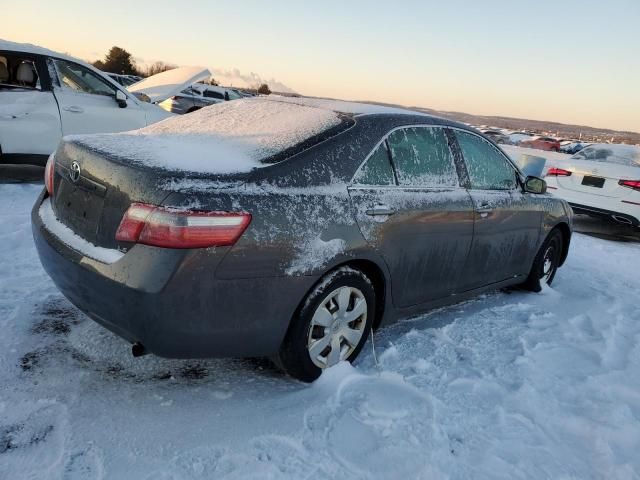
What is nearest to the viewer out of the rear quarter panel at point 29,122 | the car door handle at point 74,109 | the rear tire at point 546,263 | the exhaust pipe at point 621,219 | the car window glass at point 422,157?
the car window glass at point 422,157

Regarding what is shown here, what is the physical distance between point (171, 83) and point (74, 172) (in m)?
8.37

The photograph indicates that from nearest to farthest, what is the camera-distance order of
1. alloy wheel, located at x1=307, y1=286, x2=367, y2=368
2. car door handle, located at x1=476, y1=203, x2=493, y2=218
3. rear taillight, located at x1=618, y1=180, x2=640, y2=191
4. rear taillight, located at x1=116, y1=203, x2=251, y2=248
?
1. rear taillight, located at x1=116, y1=203, x2=251, y2=248
2. alloy wheel, located at x1=307, y1=286, x2=367, y2=368
3. car door handle, located at x1=476, y1=203, x2=493, y2=218
4. rear taillight, located at x1=618, y1=180, x2=640, y2=191

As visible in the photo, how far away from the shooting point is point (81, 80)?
7.05m

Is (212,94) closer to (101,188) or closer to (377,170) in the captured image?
(377,170)

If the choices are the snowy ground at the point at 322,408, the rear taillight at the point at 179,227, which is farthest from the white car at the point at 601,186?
the rear taillight at the point at 179,227

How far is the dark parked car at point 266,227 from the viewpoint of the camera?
2316 mm

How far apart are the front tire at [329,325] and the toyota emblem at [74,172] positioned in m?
1.30

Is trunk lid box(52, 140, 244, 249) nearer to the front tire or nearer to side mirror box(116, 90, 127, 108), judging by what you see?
the front tire

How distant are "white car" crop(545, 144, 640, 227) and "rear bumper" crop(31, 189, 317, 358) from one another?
6832mm

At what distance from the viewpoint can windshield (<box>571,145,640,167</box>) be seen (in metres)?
8.97

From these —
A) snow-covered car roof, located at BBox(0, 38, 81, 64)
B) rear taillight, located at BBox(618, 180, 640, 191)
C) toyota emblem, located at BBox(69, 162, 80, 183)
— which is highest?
snow-covered car roof, located at BBox(0, 38, 81, 64)

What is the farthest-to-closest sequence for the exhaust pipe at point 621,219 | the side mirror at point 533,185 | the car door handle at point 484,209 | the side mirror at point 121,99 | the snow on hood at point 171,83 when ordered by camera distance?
1. the snow on hood at point 171,83
2. the exhaust pipe at point 621,219
3. the side mirror at point 121,99
4. the side mirror at point 533,185
5. the car door handle at point 484,209

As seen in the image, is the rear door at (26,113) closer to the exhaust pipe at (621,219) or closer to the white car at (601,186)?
the white car at (601,186)

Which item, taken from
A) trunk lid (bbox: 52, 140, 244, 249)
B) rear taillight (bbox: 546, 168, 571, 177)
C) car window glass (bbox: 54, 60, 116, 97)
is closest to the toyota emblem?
trunk lid (bbox: 52, 140, 244, 249)
